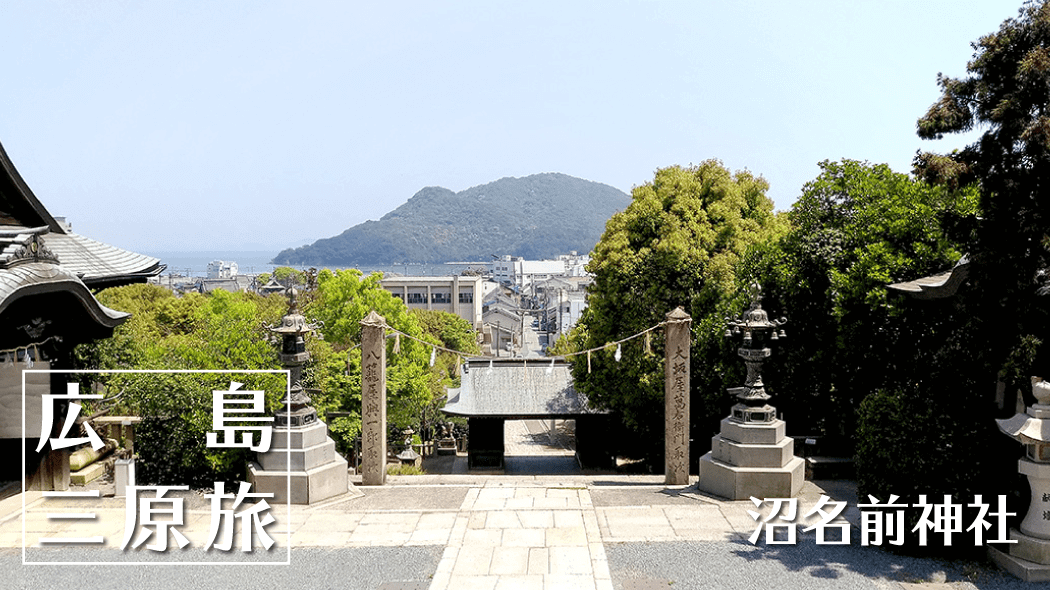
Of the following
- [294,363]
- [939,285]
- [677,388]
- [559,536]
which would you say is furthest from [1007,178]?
[294,363]

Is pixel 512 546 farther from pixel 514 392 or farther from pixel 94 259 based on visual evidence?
pixel 514 392

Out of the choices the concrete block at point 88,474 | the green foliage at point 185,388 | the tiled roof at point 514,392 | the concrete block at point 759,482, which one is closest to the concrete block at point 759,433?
the concrete block at point 759,482

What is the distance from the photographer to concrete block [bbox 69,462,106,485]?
12602 mm

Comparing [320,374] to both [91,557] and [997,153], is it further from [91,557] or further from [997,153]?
Answer: [997,153]

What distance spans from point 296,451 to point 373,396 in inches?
66.4

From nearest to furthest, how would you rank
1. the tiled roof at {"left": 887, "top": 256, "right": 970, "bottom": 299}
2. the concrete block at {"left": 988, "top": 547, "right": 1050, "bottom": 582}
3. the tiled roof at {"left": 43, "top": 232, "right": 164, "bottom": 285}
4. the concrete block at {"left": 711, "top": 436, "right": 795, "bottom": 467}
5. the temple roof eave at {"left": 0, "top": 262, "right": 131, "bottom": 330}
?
the concrete block at {"left": 988, "top": 547, "right": 1050, "bottom": 582}, the temple roof eave at {"left": 0, "top": 262, "right": 131, "bottom": 330}, the tiled roof at {"left": 887, "top": 256, "right": 970, "bottom": 299}, the concrete block at {"left": 711, "top": 436, "right": 795, "bottom": 467}, the tiled roof at {"left": 43, "top": 232, "right": 164, "bottom": 285}

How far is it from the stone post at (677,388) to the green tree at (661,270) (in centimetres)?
549

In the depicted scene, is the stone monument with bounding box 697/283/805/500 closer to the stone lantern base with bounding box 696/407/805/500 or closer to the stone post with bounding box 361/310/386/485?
the stone lantern base with bounding box 696/407/805/500

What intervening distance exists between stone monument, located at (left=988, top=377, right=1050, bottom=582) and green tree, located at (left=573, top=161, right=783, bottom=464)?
9.32m

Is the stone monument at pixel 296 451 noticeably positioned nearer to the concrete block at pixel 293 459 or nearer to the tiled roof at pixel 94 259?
the concrete block at pixel 293 459

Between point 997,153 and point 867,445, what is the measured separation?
4.02 meters

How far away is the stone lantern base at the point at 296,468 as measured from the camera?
438 inches

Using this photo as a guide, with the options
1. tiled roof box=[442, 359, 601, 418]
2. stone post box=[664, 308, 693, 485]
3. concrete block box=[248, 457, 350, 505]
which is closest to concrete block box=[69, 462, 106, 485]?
concrete block box=[248, 457, 350, 505]

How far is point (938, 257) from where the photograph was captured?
494 inches
